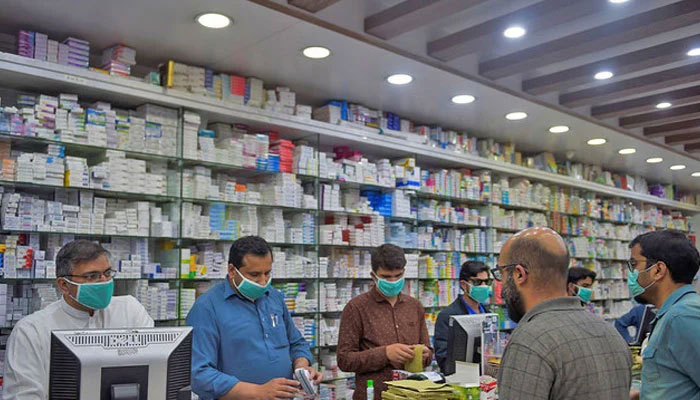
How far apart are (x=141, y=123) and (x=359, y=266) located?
8.55 feet

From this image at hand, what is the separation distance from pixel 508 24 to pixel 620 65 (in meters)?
1.49

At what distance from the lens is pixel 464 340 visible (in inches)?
133

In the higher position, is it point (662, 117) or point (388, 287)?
point (662, 117)

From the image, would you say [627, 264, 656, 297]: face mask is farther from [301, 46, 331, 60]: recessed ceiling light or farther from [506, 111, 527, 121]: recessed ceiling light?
[506, 111, 527, 121]: recessed ceiling light

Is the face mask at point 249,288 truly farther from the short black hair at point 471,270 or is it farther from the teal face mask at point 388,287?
the short black hair at point 471,270

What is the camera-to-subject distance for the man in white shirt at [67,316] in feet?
9.51

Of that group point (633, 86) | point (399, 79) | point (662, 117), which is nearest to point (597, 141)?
point (662, 117)

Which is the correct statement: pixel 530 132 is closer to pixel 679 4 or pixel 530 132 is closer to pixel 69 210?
pixel 679 4

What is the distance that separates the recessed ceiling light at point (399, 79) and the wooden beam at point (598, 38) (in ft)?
2.08

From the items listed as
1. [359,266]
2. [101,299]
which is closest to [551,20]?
[359,266]

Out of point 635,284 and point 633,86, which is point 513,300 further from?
point 633,86

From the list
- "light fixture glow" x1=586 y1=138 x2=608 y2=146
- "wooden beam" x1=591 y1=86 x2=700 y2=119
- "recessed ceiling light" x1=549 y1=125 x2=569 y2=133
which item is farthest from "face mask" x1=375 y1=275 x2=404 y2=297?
"light fixture glow" x1=586 y1=138 x2=608 y2=146

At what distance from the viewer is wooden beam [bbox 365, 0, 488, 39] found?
415cm

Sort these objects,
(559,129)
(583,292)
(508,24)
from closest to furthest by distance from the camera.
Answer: (508,24), (583,292), (559,129)
